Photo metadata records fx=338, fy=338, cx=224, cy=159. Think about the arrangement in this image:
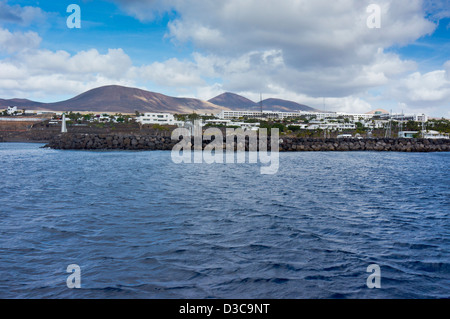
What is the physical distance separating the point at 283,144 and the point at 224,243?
186 feet

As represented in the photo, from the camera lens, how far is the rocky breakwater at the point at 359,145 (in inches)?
2596

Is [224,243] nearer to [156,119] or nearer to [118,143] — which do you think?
[118,143]

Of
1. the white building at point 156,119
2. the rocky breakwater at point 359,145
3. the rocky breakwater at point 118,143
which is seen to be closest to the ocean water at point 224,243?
the rocky breakwater at point 118,143

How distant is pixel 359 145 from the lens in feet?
231

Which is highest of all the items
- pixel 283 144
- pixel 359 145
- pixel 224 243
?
pixel 283 144

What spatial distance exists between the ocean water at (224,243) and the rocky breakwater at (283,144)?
1805 inches

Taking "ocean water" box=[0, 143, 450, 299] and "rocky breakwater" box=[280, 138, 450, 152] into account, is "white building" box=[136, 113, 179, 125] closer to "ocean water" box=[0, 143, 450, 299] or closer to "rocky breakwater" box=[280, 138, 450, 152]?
"rocky breakwater" box=[280, 138, 450, 152]

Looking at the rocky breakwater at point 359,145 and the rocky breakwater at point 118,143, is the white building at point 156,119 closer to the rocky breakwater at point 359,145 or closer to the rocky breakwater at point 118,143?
the rocky breakwater at point 118,143

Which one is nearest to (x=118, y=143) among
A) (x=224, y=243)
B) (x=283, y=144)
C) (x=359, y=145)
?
(x=283, y=144)

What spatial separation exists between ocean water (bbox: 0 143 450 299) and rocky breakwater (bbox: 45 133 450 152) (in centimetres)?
4585

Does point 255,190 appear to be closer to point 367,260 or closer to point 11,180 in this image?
point 367,260

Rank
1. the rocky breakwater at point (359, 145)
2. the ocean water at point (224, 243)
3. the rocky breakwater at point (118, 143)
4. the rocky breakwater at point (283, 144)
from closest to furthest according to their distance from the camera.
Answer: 1. the ocean water at point (224, 243)
2. the rocky breakwater at point (118, 143)
3. the rocky breakwater at point (283, 144)
4. the rocky breakwater at point (359, 145)
